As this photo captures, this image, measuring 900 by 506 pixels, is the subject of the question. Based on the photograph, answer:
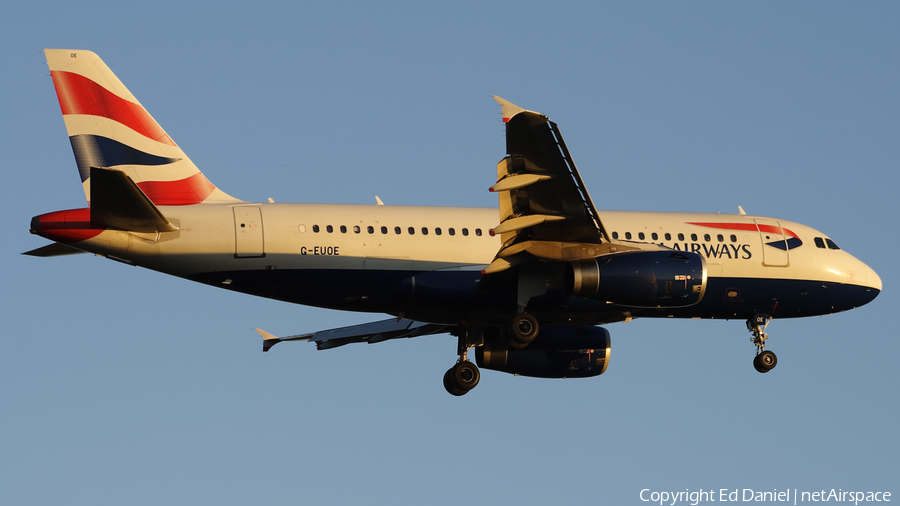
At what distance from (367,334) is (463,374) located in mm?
3695

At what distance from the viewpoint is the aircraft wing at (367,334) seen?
1262 inches

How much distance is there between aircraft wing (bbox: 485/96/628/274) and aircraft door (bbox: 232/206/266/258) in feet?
17.8

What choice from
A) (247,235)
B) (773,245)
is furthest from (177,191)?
(773,245)

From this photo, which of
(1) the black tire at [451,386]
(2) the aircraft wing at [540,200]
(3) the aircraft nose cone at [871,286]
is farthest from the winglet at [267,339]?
(3) the aircraft nose cone at [871,286]

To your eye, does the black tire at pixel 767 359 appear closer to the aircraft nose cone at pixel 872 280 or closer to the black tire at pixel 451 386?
the aircraft nose cone at pixel 872 280

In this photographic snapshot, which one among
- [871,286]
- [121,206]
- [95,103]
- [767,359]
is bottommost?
[767,359]

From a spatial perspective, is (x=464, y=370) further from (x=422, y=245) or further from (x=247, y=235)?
(x=247, y=235)

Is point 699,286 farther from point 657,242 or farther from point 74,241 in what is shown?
point 74,241

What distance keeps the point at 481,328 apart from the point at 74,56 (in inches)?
491

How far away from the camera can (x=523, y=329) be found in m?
26.9

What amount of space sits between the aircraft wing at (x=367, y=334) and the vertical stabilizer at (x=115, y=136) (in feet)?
19.6

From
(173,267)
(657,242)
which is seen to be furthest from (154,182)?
(657,242)

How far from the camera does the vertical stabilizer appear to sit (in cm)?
2714

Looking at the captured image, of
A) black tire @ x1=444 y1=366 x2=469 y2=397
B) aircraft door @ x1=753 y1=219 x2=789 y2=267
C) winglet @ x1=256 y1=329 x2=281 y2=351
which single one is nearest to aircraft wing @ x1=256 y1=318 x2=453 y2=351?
winglet @ x1=256 y1=329 x2=281 y2=351
